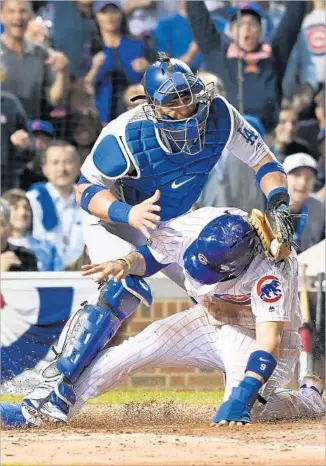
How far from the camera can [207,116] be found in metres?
7.09

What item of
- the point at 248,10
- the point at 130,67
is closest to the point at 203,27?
the point at 248,10

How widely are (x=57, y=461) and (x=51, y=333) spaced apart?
557 centimetres

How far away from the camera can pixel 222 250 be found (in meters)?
6.30

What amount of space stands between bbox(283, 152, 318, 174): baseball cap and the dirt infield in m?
4.44

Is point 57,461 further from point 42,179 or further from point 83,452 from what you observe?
point 42,179

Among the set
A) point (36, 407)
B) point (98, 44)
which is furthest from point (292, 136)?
point (36, 407)

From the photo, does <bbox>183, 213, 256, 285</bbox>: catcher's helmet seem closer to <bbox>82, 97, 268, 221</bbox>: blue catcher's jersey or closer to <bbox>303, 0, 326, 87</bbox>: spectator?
<bbox>82, 97, 268, 221</bbox>: blue catcher's jersey

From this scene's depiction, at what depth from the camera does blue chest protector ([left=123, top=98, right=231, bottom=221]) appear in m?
7.10

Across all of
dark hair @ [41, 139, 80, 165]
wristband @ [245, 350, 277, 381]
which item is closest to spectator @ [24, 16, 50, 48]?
dark hair @ [41, 139, 80, 165]

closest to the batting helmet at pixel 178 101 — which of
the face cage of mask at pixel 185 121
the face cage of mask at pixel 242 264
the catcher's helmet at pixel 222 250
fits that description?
the face cage of mask at pixel 185 121

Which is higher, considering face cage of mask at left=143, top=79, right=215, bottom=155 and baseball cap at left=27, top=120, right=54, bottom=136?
baseball cap at left=27, top=120, right=54, bottom=136

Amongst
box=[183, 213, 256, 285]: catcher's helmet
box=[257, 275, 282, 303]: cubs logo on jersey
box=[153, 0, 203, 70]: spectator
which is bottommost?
box=[257, 275, 282, 303]: cubs logo on jersey

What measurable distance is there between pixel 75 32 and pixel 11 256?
240 cm

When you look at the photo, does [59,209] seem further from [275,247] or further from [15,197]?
[275,247]
